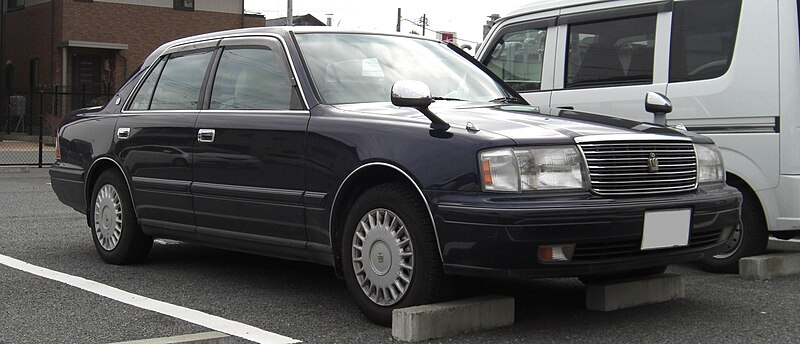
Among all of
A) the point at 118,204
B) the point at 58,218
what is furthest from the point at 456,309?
the point at 58,218

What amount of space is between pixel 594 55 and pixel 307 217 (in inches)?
126

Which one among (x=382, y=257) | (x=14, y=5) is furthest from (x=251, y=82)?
(x=14, y=5)

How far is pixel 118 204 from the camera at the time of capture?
6.56 metres

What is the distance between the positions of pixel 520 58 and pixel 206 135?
3166mm

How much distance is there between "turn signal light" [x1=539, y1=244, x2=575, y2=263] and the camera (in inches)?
167

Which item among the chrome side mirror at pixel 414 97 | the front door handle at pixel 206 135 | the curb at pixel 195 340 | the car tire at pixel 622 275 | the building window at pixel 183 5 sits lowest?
the curb at pixel 195 340

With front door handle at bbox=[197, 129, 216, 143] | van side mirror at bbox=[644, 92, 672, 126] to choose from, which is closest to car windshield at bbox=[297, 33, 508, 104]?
front door handle at bbox=[197, 129, 216, 143]

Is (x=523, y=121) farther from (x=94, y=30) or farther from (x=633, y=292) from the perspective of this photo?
(x=94, y=30)

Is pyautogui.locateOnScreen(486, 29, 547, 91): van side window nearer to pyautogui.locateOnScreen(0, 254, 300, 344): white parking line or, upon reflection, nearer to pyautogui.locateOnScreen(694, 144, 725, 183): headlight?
pyautogui.locateOnScreen(694, 144, 725, 183): headlight

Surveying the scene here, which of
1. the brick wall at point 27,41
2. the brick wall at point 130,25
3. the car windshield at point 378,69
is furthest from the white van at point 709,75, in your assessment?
the brick wall at point 27,41

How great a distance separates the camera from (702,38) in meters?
6.70

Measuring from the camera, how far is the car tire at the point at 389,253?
447cm

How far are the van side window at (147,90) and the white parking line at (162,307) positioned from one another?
1.22 meters

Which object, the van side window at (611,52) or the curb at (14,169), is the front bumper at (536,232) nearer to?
the van side window at (611,52)
